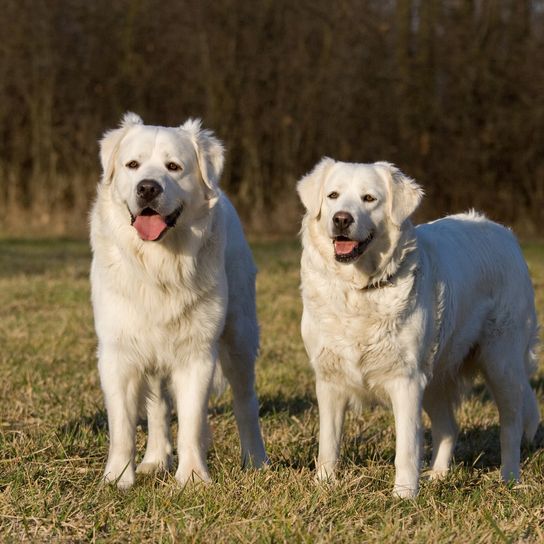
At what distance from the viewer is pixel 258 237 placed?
17438 mm

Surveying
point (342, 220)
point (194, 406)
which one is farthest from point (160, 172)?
point (194, 406)

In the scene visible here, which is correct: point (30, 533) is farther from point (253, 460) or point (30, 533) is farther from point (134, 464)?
point (253, 460)

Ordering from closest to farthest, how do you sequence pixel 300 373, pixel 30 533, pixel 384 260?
pixel 30 533, pixel 384 260, pixel 300 373

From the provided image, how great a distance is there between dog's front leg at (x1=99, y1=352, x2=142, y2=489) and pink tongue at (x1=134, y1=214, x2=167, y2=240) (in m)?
0.54

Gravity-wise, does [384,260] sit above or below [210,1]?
below

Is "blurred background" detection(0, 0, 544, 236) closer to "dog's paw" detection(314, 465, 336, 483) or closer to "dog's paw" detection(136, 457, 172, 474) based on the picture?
"dog's paw" detection(136, 457, 172, 474)

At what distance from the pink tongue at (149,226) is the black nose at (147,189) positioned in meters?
0.12

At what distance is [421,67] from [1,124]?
24.4ft

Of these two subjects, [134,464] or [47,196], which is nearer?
[134,464]

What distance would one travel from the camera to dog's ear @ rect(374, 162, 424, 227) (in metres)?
4.41

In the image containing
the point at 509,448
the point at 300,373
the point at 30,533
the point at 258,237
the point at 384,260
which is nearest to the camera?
the point at 30,533

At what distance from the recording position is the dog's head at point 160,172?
14.3 ft

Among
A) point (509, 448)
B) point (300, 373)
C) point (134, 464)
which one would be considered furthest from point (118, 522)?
point (300, 373)

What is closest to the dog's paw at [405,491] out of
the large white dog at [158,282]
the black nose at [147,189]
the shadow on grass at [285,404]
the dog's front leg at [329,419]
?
the dog's front leg at [329,419]
